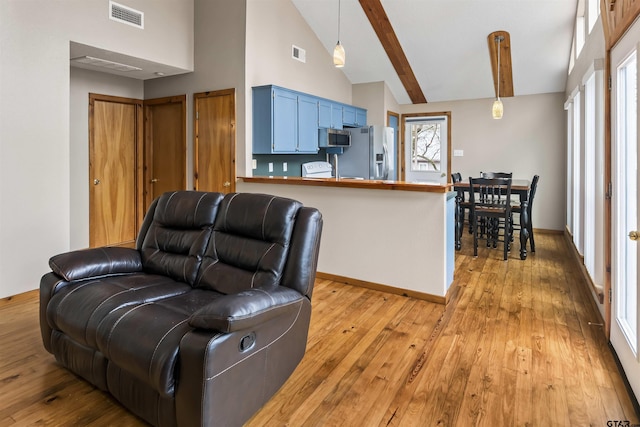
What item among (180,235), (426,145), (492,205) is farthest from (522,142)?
(180,235)

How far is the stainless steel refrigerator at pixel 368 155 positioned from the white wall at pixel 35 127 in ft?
12.3

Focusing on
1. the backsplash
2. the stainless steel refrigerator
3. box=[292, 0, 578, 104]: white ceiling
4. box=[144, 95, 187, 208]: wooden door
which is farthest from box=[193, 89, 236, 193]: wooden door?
the stainless steel refrigerator

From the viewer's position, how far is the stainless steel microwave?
19.2 ft

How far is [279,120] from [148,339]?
142 inches

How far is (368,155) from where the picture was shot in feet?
20.8

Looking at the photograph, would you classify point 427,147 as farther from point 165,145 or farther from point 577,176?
point 165,145

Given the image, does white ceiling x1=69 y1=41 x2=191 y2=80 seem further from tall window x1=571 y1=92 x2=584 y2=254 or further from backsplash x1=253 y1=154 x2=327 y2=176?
tall window x1=571 y1=92 x2=584 y2=254

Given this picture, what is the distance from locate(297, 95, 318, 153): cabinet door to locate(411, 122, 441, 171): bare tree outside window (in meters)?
2.81

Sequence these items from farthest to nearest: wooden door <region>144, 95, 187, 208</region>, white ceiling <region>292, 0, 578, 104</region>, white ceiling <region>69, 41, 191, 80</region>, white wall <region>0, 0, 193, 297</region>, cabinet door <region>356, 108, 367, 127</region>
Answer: cabinet door <region>356, 108, 367, 127</region> → wooden door <region>144, 95, 187, 208</region> → white ceiling <region>292, 0, 578, 104</region> → white ceiling <region>69, 41, 191, 80</region> → white wall <region>0, 0, 193, 297</region>

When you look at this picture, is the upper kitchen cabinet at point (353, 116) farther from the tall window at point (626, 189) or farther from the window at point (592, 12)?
the tall window at point (626, 189)

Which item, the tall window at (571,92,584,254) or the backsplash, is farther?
the backsplash

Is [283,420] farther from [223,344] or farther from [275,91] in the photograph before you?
[275,91]

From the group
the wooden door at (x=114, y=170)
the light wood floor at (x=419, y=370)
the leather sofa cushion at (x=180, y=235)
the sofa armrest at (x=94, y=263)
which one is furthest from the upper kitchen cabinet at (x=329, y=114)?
the sofa armrest at (x=94, y=263)

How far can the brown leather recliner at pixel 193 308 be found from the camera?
161 cm
